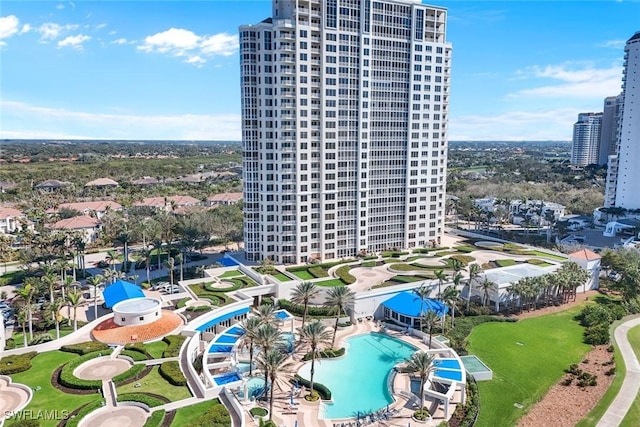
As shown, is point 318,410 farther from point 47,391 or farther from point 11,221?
point 11,221

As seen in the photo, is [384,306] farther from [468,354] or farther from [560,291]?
[560,291]

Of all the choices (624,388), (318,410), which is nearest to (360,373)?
(318,410)

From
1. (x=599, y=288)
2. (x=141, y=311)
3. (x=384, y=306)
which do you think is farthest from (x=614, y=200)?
(x=141, y=311)

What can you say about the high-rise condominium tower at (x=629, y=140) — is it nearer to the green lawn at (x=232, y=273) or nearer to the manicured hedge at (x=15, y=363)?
the green lawn at (x=232, y=273)

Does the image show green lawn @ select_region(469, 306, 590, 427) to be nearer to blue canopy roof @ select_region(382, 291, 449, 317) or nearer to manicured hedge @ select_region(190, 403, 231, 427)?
blue canopy roof @ select_region(382, 291, 449, 317)

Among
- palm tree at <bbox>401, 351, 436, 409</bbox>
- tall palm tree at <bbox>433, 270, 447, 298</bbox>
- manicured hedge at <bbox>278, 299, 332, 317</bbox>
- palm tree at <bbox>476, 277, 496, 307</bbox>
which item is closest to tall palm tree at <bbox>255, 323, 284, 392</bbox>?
palm tree at <bbox>401, 351, 436, 409</bbox>

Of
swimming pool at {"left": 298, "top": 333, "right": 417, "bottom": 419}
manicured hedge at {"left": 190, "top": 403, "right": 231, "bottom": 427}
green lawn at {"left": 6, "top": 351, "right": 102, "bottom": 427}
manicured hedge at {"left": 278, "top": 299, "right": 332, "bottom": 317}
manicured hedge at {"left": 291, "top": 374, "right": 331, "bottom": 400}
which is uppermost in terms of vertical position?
green lawn at {"left": 6, "top": 351, "right": 102, "bottom": 427}
